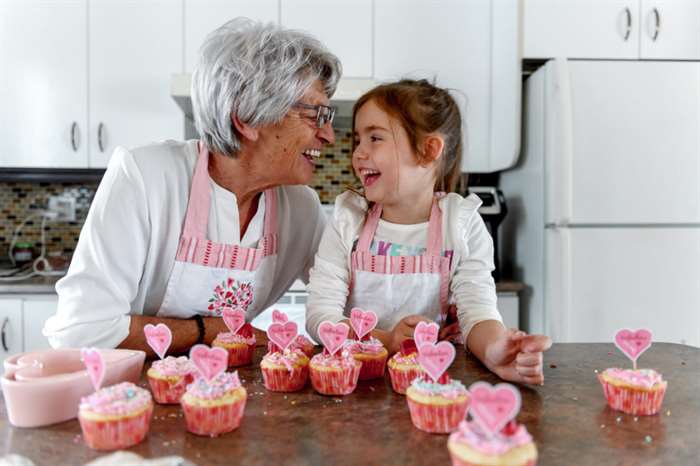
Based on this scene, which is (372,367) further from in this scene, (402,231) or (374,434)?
(402,231)

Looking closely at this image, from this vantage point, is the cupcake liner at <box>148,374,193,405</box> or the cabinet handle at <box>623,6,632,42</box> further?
the cabinet handle at <box>623,6,632,42</box>

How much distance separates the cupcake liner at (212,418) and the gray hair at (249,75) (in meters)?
0.86

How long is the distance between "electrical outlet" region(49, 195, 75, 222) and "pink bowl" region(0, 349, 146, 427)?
2.60 metres

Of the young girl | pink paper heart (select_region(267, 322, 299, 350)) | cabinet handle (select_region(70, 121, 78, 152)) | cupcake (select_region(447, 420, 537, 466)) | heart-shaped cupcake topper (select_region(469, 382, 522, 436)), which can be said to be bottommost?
cupcake (select_region(447, 420, 537, 466))

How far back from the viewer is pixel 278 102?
61.8 inches

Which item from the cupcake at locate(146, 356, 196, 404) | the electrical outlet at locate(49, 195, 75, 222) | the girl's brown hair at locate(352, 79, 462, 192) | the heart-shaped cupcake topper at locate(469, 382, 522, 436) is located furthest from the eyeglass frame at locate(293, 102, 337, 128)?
the electrical outlet at locate(49, 195, 75, 222)

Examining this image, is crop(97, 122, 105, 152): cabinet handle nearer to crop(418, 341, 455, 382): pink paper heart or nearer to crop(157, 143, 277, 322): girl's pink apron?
crop(157, 143, 277, 322): girl's pink apron

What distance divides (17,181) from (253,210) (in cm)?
231

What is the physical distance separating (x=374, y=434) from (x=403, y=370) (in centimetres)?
25

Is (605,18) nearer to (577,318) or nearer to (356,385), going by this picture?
(577,318)

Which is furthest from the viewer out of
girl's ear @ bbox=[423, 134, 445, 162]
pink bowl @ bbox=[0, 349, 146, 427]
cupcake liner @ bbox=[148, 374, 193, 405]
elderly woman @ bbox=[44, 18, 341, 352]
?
girl's ear @ bbox=[423, 134, 445, 162]

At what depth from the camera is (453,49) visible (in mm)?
3150

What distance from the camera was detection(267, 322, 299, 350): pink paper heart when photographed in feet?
4.14

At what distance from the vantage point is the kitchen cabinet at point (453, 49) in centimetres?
312
